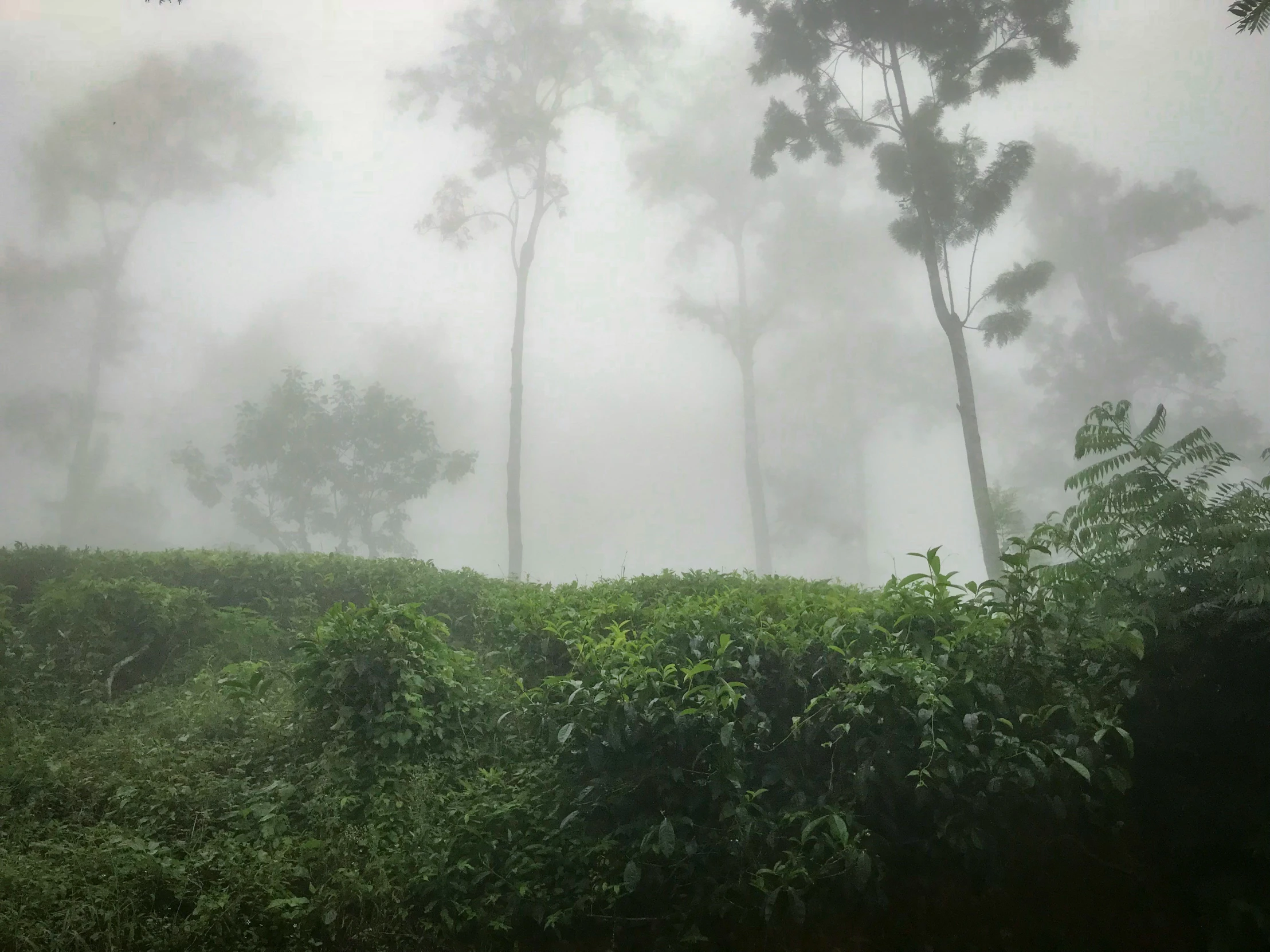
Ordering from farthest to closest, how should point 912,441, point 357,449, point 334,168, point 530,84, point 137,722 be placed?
point 334,168 → point 912,441 → point 357,449 → point 530,84 → point 137,722

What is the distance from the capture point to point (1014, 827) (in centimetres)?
355

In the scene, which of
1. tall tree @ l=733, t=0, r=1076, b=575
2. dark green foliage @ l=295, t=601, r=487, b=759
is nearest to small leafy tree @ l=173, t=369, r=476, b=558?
tall tree @ l=733, t=0, r=1076, b=575

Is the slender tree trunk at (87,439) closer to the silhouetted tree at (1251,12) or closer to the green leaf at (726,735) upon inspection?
the green leaf at (726,735)

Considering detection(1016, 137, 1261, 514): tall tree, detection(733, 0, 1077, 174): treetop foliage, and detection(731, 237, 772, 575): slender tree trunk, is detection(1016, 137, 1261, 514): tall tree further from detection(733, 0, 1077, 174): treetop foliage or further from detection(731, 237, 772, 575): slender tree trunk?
detection(733, 0, 1077, 174): treetop foliage

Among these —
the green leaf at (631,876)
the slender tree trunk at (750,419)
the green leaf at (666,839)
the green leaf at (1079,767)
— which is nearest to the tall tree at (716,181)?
the slender tree trunk at (750,419)

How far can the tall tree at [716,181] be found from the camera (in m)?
32.1

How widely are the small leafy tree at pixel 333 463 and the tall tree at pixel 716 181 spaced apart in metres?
13.1

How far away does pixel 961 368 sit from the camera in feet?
40.3

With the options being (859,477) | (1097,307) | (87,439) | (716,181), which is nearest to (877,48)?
(716,181)

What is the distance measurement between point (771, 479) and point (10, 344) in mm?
39383

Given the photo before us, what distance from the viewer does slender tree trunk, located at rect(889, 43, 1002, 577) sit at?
11.6 metres

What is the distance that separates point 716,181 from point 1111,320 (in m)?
18.8

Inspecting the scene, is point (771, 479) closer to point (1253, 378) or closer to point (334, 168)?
point (1253, 378)

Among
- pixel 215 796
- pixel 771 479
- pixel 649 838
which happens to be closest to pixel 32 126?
pixel 771 479
